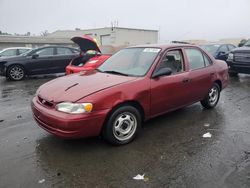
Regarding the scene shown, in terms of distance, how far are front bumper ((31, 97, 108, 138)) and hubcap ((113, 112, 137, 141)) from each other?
1.04 feet

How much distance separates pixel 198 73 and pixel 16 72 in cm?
898

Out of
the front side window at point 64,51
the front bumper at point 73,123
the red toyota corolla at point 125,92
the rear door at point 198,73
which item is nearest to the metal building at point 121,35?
the front side window at point 64,51

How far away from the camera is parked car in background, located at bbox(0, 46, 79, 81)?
1153cm

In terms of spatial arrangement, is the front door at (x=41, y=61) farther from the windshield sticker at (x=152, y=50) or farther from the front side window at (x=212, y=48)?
the windshield sticker at (x=152, y=50)

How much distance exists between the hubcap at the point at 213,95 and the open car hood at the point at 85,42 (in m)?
4.96

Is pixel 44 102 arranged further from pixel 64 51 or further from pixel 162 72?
pixel 64 51

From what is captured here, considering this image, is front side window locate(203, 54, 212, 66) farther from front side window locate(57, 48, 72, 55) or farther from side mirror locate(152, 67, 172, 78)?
front side window locate(57, 48, 72, 55)

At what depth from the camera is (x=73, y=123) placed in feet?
12.0

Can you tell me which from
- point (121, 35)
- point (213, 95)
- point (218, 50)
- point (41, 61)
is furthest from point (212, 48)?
point (121, 35)

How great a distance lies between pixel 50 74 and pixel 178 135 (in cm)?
1024

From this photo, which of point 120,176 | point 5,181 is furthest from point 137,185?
point 5,181

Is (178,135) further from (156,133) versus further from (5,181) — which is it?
(5,181)

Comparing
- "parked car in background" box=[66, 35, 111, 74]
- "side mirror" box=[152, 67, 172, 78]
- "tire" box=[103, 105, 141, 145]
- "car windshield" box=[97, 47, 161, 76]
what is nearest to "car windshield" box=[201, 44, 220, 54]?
"parked car in background" box=[66, 35, 111, 74]

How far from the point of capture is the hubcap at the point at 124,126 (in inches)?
161
